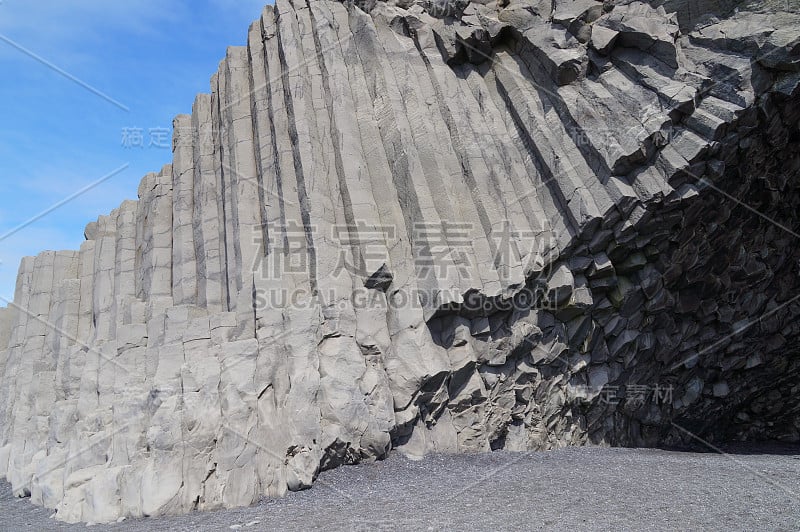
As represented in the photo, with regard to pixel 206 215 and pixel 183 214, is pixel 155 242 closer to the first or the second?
pixel 183 214

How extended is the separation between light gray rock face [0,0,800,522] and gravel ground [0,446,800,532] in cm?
55

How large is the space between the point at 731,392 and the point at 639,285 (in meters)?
6.78

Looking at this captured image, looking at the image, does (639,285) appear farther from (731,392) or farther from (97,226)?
(97,226)

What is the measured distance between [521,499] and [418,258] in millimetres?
4882

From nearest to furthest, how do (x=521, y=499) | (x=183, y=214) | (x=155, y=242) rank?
(x=521, y=499) < (x=155, y=242) < (x=183, y=214)

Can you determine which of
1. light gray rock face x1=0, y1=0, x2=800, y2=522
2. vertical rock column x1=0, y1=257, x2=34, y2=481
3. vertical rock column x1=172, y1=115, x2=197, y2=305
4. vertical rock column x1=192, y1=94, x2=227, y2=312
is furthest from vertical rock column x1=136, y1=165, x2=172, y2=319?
vertical rock column x1=0, y1=257, x2=34, y2=481

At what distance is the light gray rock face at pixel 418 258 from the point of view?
32.9 feet

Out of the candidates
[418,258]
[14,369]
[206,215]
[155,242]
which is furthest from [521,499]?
[14,369]

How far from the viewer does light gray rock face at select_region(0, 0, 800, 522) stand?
10.0 metres

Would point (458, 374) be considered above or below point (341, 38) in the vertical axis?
below

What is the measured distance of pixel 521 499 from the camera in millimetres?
8055

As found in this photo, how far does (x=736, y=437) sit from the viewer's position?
64.4 feet

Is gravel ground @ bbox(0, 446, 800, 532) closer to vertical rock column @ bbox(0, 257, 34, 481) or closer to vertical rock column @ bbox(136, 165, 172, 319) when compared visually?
vertical rock column @ bbox(0, 257, 34, 481)

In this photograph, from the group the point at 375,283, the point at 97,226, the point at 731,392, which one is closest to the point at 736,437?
the point at 731,392
